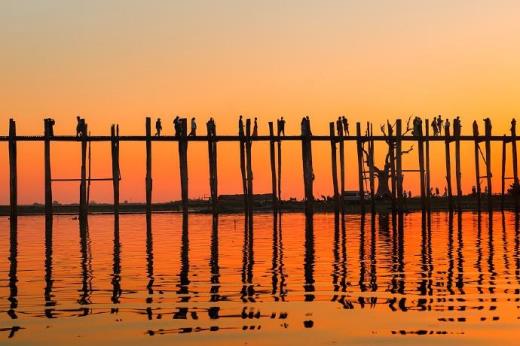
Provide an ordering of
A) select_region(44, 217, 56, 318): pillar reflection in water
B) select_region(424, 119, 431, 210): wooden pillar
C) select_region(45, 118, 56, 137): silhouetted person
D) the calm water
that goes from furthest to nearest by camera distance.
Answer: select_region(424, 119, 431, 210): wooden pillar < select_region(45, 118, 56, 137): silhouetted person < select_region(44, 217, 56, 318): pillar reflection in water < the calm water

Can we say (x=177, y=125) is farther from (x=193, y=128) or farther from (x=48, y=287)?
(x=48, y=287)

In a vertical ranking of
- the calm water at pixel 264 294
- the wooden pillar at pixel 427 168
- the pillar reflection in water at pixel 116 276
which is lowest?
the calm water at pixel 264 294

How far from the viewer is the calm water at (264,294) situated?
30.6ft

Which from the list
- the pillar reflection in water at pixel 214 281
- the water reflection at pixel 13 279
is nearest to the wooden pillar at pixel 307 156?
the water reflection at pixel 13 279

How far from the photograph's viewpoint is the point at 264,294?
1230cm

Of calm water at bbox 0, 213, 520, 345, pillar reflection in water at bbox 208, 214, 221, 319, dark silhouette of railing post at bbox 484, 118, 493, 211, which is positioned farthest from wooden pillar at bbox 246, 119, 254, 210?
calm water at bbox 0, 213, 520, 345

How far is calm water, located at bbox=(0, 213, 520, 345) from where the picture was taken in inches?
367

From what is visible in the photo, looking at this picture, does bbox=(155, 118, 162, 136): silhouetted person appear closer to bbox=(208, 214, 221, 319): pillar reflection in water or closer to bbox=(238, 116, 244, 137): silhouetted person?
bbox=(238, 116, 244, 137): silhouetted person

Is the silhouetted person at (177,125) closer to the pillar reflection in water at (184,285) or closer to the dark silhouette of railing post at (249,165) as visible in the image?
the dark silhouette of railing post at (249,165)

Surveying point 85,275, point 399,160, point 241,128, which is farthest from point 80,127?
A: point 85,275

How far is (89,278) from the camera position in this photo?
48.4ft

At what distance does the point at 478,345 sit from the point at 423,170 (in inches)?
1358

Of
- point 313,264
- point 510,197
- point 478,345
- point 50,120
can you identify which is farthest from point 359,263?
point 510,197

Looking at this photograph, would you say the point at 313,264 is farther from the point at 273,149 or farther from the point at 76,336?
the point at 273,149
